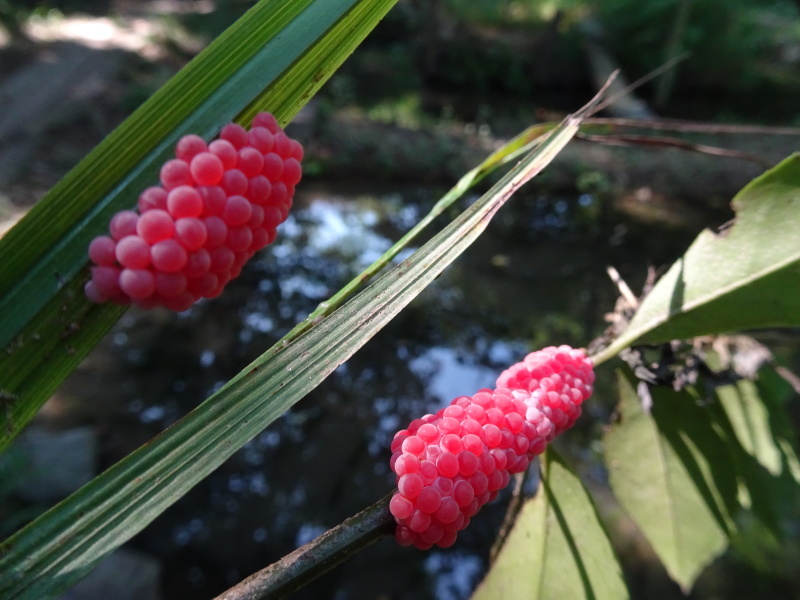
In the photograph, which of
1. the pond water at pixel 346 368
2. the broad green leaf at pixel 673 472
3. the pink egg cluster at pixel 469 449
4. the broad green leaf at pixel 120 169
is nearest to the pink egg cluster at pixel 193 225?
the broad green leaf at pixel 120 169

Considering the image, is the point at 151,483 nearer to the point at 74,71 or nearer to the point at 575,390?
the point at 575,390

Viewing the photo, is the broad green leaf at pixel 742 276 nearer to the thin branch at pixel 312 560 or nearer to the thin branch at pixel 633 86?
the thin branch at pixel 633 86

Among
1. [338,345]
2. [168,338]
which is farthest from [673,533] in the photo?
[168,338]

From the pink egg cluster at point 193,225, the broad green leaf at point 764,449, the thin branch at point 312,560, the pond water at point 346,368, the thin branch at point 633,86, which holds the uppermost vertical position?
the pond water at point 346,368

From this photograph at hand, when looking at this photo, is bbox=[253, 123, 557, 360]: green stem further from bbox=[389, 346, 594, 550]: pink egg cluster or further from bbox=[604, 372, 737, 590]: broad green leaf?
bbox=[604, 372, 737, 590]: broad green leaf

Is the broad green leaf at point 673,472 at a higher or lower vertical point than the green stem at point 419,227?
lower

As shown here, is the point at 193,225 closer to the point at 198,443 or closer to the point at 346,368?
the point at 198,443

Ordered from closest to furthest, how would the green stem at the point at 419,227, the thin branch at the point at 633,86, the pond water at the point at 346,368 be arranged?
1. the green stem at the point at 419,227
2. the thin branch at the point at 633,86
3. the pond water at the point at 346,368
